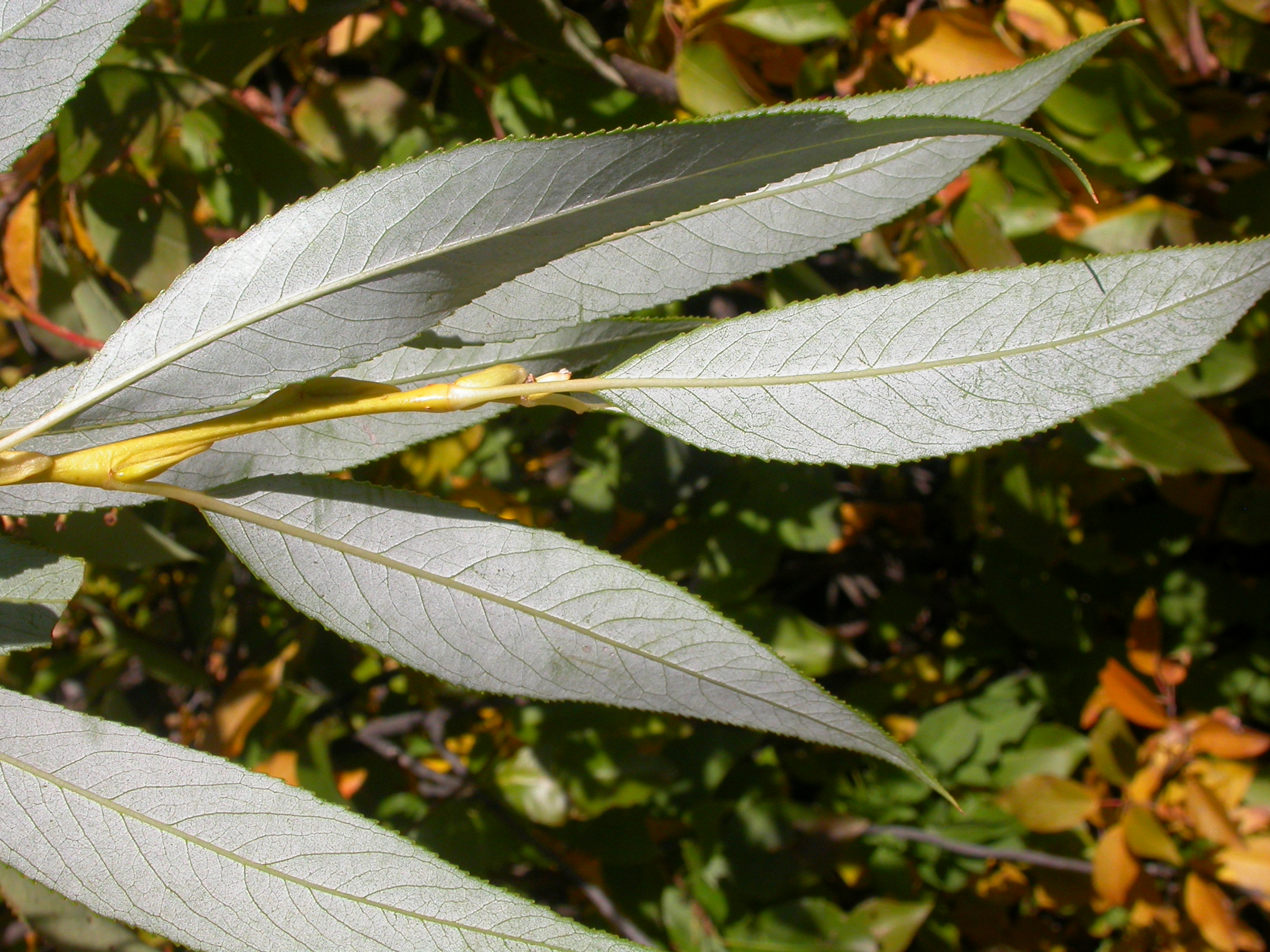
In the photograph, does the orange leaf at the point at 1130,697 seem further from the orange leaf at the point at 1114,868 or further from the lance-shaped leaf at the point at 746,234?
the lance-shaped leaf at the point at 746,234

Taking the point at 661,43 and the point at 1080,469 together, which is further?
the point at 1080,469

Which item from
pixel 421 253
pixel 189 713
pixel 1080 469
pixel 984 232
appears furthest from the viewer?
pixel 189 713

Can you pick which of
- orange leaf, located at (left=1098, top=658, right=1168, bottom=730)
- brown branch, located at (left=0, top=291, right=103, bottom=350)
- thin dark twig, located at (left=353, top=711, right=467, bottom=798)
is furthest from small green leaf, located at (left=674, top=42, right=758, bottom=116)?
orange leaf, located at (left=1098, top=658, right=1168, bottom=730)

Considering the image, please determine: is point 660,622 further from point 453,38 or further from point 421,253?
point 453,38

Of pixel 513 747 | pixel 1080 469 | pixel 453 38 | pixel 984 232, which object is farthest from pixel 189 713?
pixel 1080 469

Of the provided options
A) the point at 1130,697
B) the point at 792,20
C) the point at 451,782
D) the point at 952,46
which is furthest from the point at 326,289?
the point at 1130,697

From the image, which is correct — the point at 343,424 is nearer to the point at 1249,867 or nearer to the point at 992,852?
the point at 992,852
